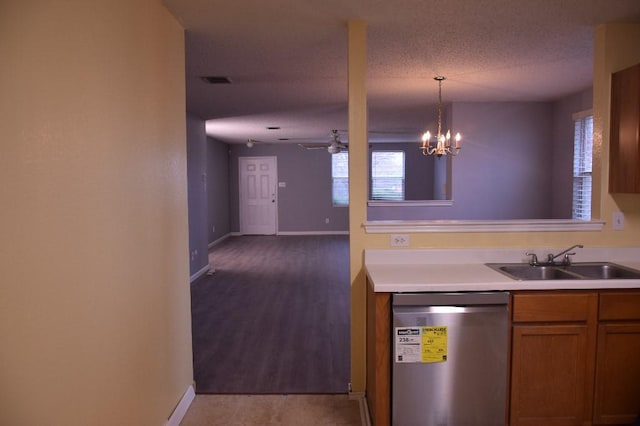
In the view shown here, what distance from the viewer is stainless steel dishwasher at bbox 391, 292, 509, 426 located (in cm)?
225

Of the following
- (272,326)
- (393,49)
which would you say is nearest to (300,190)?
(272,326)

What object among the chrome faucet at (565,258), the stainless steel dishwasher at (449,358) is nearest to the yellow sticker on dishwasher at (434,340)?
the stainless steel dishwasher at (449,358)

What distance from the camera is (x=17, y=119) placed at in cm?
130

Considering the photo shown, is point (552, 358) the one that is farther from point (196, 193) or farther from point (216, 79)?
point (196, 193)

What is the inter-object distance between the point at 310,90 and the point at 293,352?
281cm

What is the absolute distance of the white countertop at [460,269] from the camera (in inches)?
89.7

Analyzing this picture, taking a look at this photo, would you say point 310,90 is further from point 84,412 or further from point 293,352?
point 84,412

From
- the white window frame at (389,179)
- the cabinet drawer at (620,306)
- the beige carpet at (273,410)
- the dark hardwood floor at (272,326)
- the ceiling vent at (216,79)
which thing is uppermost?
the ceiling vent at (216,79)

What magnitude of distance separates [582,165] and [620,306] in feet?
11.8

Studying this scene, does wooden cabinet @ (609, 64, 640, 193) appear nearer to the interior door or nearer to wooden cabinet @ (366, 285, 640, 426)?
wooden cabinet @ (366, 285, 640, 426)

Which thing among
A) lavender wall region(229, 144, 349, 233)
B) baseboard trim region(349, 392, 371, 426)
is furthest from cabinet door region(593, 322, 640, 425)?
lavender wall region(229, 144, 349, 233)

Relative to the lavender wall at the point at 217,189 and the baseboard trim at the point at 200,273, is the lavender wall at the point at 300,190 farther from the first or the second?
the baseboard trim at the point at 200,273

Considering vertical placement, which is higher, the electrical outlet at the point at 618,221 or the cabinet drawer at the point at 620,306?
the electrical outlet at the point at 618,221

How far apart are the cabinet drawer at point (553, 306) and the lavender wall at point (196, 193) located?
4967 millimetres
